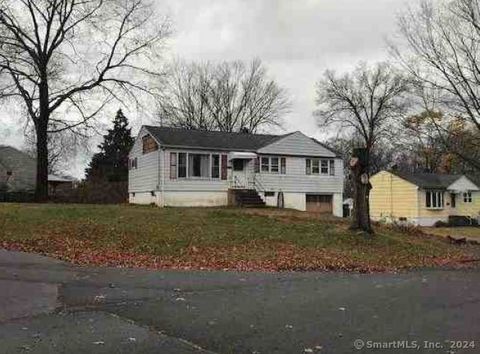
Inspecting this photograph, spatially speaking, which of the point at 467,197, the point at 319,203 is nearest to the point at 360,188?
the point at 319,203

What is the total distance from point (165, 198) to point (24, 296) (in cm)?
2748

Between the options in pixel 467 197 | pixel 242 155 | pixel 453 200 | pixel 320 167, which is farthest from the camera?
pixel 467 197

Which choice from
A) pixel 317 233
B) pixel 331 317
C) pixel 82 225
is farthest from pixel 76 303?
pixel 317 233

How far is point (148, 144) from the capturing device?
40344 millimetres

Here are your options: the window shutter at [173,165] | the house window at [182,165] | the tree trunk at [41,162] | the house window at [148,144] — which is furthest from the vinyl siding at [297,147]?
the tree trunk at [41,162]

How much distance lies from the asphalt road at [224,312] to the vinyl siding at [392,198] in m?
44.5

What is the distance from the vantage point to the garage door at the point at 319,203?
143ft

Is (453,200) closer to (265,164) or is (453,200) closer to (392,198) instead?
(392,198)

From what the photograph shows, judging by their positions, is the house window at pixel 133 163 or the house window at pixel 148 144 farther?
the house window at pixel 133 163

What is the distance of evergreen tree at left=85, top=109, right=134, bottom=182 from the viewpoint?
69.7m

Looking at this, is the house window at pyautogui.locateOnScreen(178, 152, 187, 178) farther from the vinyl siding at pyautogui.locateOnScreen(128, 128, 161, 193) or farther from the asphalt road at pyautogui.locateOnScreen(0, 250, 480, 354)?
the asphalt road at pyautogui.locateOnScreen(0, 250, 480, 354)

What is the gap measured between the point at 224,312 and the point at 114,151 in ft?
212

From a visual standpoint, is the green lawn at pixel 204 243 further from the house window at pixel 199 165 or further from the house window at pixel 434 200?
the house window at pixel 434 200

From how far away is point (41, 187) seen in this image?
3950 centimetres
